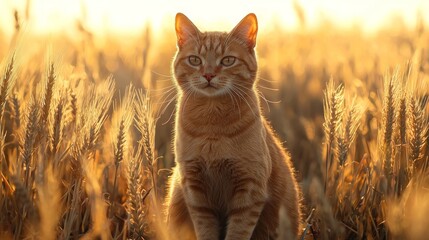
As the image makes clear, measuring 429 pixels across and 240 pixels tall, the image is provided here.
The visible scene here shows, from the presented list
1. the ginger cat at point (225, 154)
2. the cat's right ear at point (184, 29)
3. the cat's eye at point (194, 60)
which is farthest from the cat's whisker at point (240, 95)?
the cat's right ear at point (184, 29)

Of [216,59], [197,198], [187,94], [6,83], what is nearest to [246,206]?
[197,198]

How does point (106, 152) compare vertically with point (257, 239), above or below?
above

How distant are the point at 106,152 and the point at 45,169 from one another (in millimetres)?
819

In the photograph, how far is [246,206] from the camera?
264 centimetres

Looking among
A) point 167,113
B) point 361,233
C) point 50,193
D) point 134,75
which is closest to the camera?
point 50,193

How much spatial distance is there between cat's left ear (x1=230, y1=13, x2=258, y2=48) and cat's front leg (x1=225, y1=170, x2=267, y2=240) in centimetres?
77

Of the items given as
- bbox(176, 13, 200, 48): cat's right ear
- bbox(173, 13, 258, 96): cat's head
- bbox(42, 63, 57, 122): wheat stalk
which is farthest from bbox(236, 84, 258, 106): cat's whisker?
bbox(42, 63, 57, 122): wheat stalk

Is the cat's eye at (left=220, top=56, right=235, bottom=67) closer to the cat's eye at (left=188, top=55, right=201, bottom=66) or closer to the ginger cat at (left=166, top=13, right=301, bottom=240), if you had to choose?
the ginger cat at (left=166, top=13, right=301, bottom=240)

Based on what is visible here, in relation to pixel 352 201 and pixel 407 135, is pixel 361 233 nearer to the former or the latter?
pixel 352 201

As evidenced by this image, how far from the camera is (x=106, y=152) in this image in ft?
9.93

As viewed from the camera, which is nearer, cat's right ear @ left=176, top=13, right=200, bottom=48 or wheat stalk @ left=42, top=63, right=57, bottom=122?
wheat stalk @ left=42, top=63, right=57, bottom=122

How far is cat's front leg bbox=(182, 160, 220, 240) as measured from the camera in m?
2.69

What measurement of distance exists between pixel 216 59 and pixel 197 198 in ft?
2.39

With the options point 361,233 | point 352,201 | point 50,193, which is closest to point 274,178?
point 352,201
